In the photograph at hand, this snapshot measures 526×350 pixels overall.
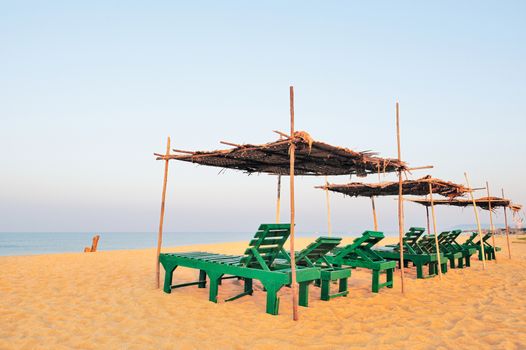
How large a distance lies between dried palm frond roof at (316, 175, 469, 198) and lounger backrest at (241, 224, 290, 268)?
18.6 ft

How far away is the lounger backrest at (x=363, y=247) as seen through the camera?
679 centimetres

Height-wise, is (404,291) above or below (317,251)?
below

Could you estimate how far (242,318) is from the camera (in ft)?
16.0

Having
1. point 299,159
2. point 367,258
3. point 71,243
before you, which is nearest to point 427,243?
point 367,258

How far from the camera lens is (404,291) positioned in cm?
683

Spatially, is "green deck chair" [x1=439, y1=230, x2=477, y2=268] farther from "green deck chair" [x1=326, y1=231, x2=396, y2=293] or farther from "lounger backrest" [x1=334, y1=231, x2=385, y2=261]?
"lounger backrest" [x1=334, y1=231, x2=385, y2=261]

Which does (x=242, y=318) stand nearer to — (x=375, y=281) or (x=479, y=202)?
(x=375, y=281)

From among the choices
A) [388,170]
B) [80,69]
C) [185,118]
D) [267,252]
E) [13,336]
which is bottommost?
[13,336]

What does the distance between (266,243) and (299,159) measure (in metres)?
2.75

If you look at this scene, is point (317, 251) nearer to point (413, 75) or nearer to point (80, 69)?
point (413, 75)

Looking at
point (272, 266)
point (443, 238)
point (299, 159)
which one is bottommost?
point (272, 266)

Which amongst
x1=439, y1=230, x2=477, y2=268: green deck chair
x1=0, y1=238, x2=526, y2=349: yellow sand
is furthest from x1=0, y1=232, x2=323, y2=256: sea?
x1=439, y1=230, x2=477, y2=268: green deck chair

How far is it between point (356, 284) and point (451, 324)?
3.36 m

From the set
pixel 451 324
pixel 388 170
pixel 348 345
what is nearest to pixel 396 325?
pixel 451 324
